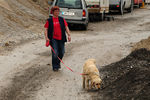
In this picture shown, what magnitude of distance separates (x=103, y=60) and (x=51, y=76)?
256 centimetres

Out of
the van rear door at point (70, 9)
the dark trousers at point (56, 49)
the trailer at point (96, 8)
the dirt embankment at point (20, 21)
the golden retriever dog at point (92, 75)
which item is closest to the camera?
the golden retriever dog at point (92, 75)

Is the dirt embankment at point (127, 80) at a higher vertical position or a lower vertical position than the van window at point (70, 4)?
lower

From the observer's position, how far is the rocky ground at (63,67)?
19.7ft

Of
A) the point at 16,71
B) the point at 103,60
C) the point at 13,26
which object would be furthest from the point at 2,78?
the point at 13,26

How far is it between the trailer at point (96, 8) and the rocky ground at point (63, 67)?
6.60 metres

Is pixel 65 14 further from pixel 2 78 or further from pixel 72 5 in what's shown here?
pixel 2 78

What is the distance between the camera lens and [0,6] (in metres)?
16.4

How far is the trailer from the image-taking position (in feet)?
70.9

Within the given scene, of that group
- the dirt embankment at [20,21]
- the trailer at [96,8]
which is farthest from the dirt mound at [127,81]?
the trailer at [96,8]

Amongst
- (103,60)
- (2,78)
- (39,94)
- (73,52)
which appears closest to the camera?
(39,94)

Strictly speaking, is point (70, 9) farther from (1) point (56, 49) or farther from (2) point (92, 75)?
(2) point (92, 75)

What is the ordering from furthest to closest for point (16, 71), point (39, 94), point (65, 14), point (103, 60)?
point (65, 14) → point (103, 60) → point (16, 71) → point (39, 94)

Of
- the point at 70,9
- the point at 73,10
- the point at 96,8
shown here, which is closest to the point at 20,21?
the point at 70,9

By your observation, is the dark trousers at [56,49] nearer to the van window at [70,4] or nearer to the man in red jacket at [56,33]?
the man in red jacket at [56,33]
